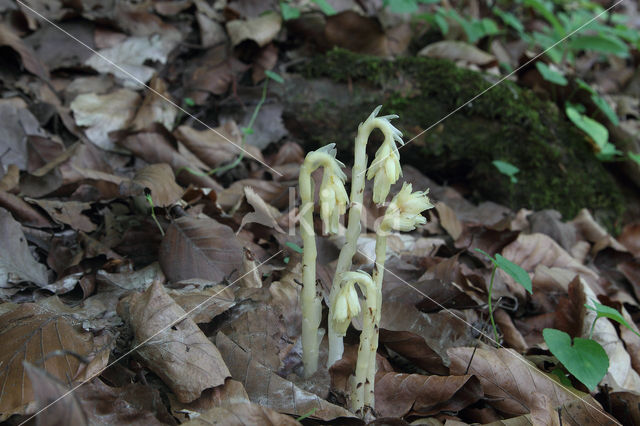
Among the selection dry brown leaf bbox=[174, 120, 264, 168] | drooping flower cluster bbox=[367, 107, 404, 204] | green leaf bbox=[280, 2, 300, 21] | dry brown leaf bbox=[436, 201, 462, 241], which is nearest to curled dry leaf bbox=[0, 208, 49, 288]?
dry brown leaf bbox=[174, 120, 264, 168]

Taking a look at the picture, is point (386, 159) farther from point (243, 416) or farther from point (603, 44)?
point (603, 44)

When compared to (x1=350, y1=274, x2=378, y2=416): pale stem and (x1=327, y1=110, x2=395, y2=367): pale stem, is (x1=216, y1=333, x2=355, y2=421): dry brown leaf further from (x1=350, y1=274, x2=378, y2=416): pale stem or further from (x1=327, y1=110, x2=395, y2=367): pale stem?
(x1=327, y1=110, x2=395, y2=367): pale stem

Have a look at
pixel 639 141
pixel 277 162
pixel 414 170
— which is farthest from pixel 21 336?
pixel 639 141

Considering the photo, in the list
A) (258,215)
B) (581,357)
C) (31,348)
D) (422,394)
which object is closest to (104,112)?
(258,215)

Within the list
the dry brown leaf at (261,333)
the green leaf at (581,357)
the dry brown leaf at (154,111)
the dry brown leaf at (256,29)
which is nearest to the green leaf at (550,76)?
the dry brown leaf at (256,29)

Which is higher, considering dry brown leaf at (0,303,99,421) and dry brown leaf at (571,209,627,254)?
dry brown leaf at (0,303,99,421)

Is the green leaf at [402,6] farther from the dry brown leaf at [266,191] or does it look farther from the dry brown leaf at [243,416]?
the dry brown leaf at [243,416]
